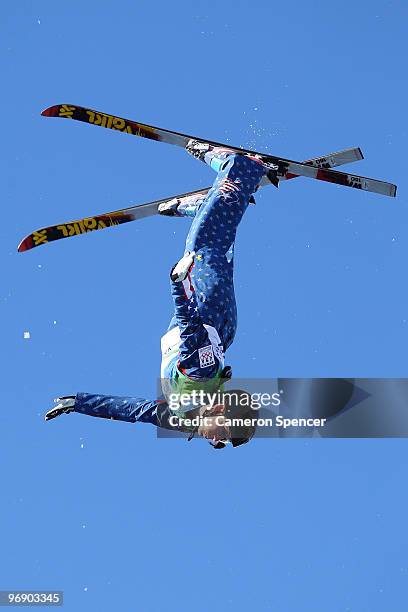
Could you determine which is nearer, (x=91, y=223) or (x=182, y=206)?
(x=91, y=223)

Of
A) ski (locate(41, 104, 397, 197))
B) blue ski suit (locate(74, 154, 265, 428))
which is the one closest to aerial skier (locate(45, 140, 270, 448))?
blue ski suit (locate(74, 154, 265, 428))

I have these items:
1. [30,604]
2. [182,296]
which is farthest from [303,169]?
[30,604]

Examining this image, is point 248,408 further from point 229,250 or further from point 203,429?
point 229,250

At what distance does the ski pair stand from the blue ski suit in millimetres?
561

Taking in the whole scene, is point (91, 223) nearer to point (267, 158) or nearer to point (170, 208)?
point (170, 208)

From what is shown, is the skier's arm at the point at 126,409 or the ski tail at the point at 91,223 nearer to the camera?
the skier's arm at the point at 126,409

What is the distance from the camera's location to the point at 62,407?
35.2 ft

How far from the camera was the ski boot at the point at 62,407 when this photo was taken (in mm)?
10727

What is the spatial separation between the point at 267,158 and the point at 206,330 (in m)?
2.05

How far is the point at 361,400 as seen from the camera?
11492 mm

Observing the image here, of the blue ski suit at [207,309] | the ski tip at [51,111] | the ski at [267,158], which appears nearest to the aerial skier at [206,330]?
the blue ski suit at [207,309]

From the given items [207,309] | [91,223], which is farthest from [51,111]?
[207,309]

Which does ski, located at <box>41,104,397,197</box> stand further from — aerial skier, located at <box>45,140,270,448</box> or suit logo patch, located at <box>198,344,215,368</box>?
suit logo patch, located at <box>198,344,215,368</box>

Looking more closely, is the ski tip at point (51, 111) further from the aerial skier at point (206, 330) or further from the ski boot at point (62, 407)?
the ski boot at point (62, 407)
